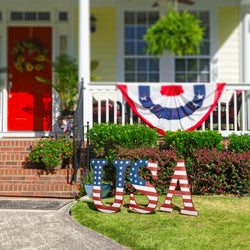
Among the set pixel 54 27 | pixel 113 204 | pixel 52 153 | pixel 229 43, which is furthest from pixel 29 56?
pixel 113 204

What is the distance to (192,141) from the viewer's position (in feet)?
17.8

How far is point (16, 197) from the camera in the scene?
5.38 metres

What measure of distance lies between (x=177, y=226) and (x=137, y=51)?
5.50m

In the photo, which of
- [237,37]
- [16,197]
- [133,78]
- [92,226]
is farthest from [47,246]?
[237,37]

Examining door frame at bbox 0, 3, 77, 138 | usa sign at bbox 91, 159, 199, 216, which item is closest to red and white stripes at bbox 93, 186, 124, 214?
usa sign at bbox 91, 159, 199, 216

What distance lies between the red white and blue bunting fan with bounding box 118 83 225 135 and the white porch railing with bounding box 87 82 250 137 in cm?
15

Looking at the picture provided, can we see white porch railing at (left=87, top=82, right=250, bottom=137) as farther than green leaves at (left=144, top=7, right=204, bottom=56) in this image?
No

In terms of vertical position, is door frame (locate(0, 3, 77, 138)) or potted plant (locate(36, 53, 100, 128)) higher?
door frame (locate(0, 3, 77, 138))

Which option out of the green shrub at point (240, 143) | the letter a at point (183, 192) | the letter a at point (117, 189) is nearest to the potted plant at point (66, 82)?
the letter a at point (117, 189)

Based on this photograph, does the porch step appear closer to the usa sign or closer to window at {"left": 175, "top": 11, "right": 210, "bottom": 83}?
the usa sign

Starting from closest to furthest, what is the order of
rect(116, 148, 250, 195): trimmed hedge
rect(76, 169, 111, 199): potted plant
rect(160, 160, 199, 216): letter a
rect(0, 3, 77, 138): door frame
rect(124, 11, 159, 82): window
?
1. rect(160, 160, 199, 216): letter a
2. rect(76, 169, 111, 199): potted plant
3. rect(116, 148, 250, 195): trimmed hedge
4. rect(0, 3, 77, 138): door frame
5. rect(124, 11, 159, 82): window

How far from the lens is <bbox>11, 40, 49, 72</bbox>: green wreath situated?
8.10 meters

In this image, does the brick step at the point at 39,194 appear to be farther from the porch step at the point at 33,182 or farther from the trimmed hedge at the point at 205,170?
the trimmed hedge at the point at 205,170

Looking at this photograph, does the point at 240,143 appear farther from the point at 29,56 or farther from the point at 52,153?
the point at 29,56
